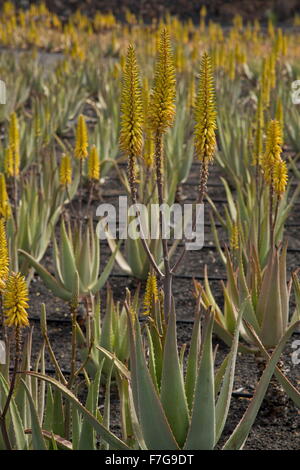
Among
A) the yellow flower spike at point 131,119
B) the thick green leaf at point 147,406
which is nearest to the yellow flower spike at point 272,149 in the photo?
the yellow flower spike at point 131,119

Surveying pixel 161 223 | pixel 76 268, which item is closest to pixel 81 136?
pixel 76 268

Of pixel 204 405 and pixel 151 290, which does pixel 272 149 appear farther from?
pixel 204 405

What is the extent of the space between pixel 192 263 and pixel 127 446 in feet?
6.55

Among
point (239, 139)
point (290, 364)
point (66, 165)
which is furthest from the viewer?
point (239, 139)

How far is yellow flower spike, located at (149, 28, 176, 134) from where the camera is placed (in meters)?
1.43

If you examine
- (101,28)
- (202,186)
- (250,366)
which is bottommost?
(250,366)

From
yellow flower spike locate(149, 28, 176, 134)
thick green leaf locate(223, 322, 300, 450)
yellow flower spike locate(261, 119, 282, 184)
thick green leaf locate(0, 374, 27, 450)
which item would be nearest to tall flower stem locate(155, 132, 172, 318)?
yellow flower spike locate(149, 28, 176, 134)

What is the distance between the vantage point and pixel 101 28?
12016 millimetres

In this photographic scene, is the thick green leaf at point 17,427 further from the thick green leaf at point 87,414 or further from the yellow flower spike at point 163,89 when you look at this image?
the yellow flower spike at point 163,89

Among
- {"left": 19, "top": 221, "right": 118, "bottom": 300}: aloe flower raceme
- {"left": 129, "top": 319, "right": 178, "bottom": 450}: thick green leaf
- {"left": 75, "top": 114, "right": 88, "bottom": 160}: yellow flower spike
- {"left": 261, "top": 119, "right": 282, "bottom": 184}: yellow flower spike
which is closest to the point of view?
{"left": 129, "top": 319, "right": 178, "bottom": 450}: thick green leaf

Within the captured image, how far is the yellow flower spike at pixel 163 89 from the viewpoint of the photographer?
4.70 feet

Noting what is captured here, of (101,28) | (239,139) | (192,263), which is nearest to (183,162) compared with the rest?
(239,139)

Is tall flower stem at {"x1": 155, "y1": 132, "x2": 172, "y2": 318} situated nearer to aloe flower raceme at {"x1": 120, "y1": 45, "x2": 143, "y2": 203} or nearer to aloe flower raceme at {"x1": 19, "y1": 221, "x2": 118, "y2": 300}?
aloe flower raceme at {"x1": 120, "y1": 45, "x2": 143, "y2": 203}
